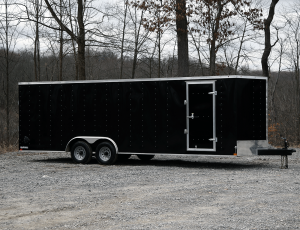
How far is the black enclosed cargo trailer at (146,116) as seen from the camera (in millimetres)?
12344

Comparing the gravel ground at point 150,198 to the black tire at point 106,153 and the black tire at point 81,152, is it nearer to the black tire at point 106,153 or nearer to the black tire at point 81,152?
the black tire at point 106,153

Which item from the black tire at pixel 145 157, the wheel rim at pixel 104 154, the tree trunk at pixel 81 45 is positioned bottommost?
the black tire at pixel 145 157

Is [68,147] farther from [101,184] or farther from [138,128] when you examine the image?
[101,184]

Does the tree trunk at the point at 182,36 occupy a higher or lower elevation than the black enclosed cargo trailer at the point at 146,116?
higher

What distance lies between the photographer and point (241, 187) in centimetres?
916

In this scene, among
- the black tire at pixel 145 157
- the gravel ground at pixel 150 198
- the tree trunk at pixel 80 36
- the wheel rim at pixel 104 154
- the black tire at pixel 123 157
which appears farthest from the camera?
the tree trunk at pixel 80 36

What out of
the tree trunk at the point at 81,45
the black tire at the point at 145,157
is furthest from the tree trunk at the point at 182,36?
the black tire at the point at 145,157

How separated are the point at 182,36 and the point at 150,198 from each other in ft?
42.7

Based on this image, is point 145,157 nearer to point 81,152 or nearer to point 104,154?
point 104,154

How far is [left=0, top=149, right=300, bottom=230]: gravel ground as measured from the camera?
603cm

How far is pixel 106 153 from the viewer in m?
14.0

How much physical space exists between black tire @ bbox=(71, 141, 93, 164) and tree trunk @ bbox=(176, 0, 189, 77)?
7276 millimetres

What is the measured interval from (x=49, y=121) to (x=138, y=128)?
132 inches

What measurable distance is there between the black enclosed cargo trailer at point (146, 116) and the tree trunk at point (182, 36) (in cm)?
666
